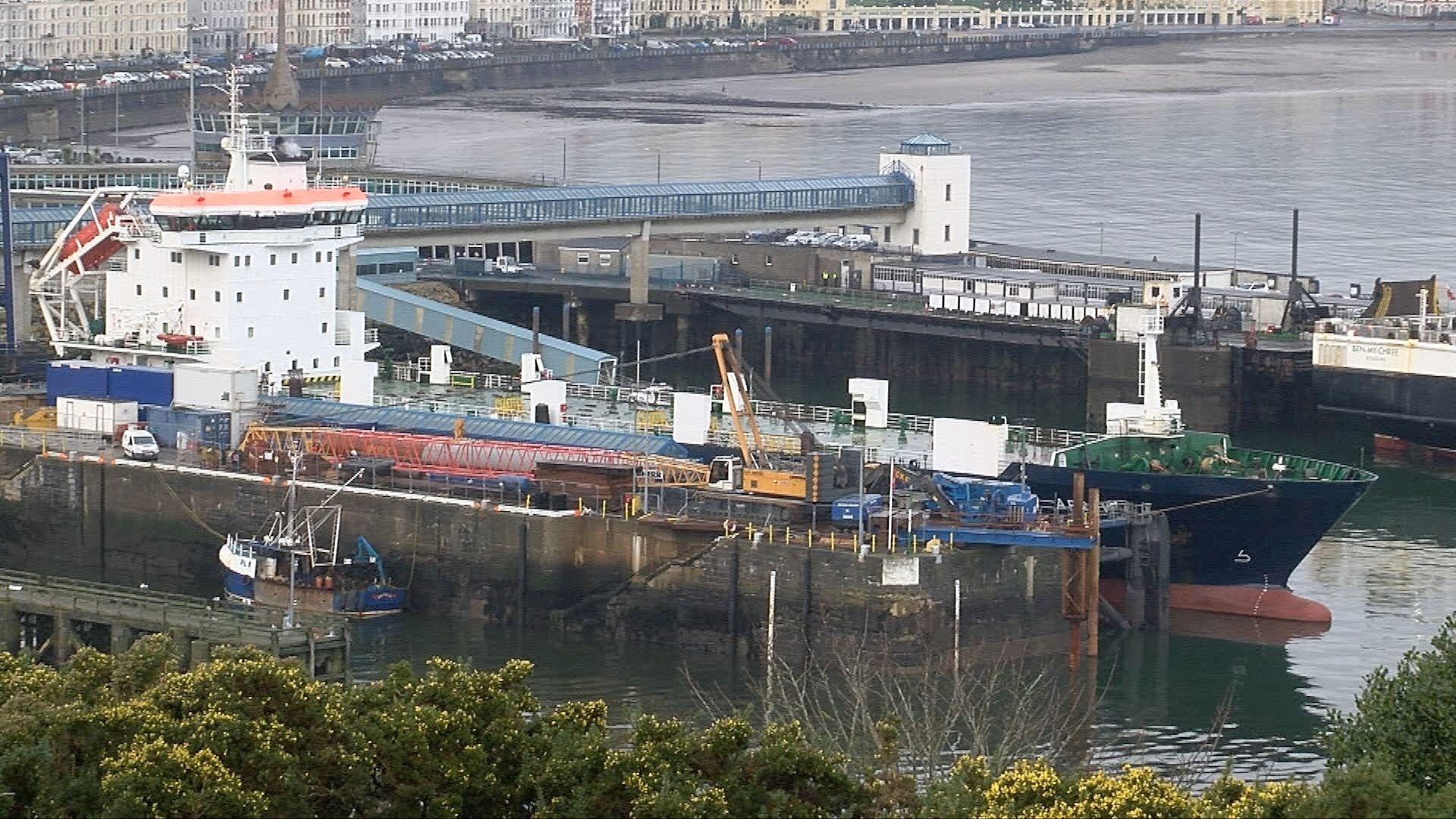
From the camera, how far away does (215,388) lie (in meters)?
59.2

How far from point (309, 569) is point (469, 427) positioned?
5587 mm

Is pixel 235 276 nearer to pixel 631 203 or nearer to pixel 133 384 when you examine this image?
pixel 133 384

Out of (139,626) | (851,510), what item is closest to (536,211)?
(851,510)

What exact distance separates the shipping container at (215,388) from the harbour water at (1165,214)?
8.05 m

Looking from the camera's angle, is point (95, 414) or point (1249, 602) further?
point (95, 414)

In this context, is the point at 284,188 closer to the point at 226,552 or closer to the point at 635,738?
the point at 226,552

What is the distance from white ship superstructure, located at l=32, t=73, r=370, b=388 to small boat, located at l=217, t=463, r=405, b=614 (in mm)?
6879

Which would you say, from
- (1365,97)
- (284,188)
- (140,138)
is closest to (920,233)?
(284,188)

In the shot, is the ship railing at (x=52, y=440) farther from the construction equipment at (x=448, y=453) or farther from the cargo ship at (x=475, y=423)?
the construction equipment at (x=448, y=453)

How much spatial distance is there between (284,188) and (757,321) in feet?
90.0

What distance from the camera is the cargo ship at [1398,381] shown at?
7188 centimetres

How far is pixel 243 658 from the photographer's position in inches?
1373

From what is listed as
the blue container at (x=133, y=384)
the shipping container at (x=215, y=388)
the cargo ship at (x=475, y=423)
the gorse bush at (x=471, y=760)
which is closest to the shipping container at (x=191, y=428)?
the cargo ship at (x=475, y=423)

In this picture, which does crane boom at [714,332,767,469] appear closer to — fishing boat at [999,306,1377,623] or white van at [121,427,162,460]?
fishing boat at [999,306,1377,623]
